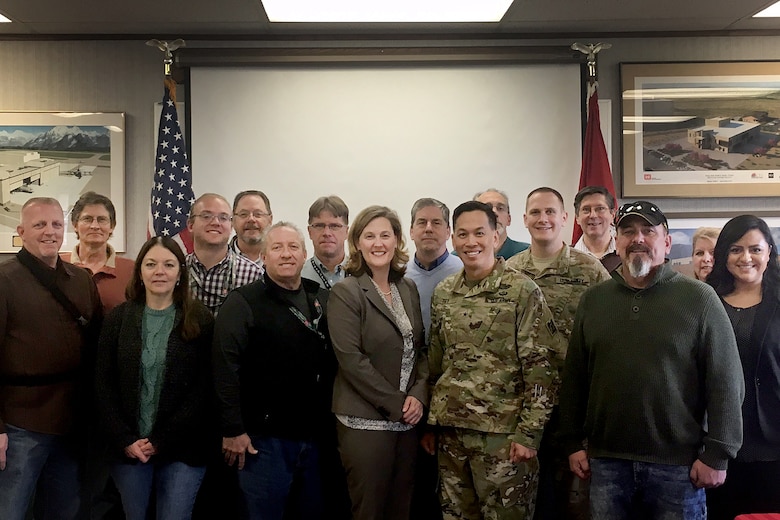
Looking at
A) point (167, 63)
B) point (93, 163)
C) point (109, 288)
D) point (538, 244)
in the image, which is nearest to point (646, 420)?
point (538, 244)

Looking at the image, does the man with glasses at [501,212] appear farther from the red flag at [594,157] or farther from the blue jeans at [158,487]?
the blue jeans at [158,487]

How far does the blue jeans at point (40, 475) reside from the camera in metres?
2.37

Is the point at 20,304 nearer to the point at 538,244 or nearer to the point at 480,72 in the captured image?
the point at 538,244

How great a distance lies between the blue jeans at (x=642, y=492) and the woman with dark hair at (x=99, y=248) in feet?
7.16

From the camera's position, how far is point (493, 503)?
2207mm

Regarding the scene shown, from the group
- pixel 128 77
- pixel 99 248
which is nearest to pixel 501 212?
pixel 99 248

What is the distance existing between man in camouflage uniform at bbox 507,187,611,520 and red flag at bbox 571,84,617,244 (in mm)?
1330

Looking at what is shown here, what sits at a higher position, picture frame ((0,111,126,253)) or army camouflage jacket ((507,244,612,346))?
picture frame ((0,111,126,253))

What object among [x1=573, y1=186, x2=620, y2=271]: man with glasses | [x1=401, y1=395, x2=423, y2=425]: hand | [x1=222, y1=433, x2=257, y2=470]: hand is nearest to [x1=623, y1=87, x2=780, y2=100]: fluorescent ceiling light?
[x1=573, y1=186, x2=620, y2=271]: man with glasses

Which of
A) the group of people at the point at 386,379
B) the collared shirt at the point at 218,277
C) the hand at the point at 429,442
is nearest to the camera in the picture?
the group of people at the point at 386,379

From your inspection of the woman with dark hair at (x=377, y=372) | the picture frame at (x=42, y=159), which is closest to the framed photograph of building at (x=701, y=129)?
the woman with dark hair at (x=377, y=372)

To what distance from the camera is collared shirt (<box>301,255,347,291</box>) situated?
9.32 feet

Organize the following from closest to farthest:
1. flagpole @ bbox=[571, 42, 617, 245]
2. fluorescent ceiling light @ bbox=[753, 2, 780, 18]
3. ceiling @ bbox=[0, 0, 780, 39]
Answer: ceiling @ bbox=[0, 0, 780, 39], fluorescent ceiling light @ bbox=[753, 2, 780, 18], flagpole @ bbox=[571, 42, 617, 245]

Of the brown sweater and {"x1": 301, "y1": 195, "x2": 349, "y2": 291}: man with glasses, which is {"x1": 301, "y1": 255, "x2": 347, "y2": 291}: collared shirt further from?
the brown sweater
